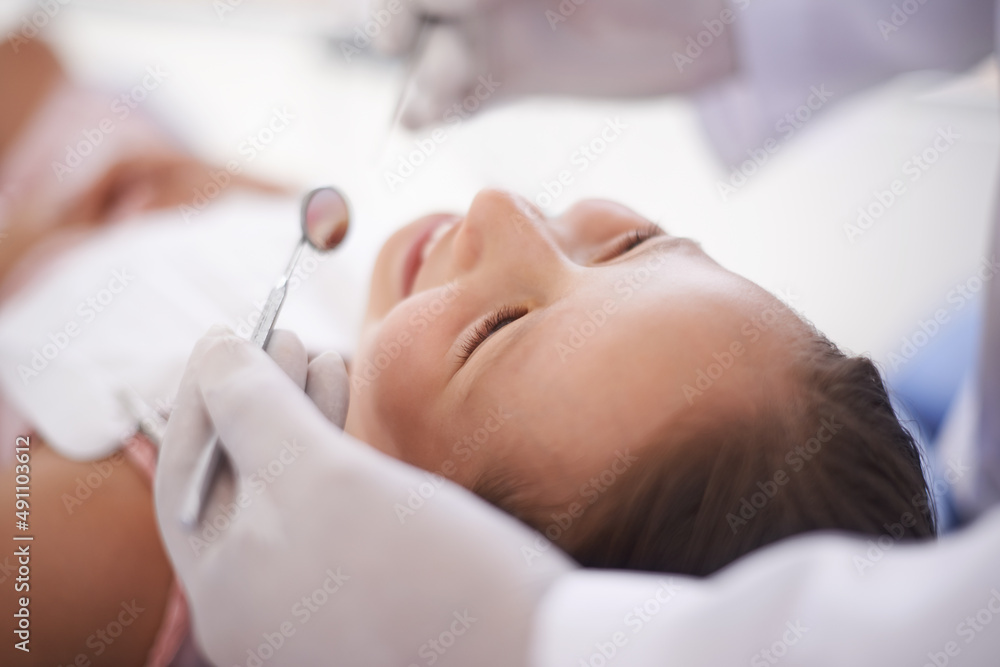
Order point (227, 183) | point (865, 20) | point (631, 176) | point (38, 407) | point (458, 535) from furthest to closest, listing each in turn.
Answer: point (631, 176)
point (227, 183)
point (865, 20)
point (38, 407)
point (458, 535)

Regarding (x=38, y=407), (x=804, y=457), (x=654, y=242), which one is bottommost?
(x=38, y=407)

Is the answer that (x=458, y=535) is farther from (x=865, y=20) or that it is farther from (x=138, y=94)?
(x=138, y=94)

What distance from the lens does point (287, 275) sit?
0.59 meters

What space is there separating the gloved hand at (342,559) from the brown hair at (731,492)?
0.08 meters

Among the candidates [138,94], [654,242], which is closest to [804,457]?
[654,242]

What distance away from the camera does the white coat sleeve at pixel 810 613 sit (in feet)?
1.12

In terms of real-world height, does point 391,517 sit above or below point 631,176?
below

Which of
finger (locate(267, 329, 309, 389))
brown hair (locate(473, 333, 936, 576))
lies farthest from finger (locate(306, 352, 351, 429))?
brown hair (locate(473, 333, 936, 576))

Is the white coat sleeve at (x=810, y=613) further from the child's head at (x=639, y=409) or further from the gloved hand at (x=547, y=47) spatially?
the gloved hand at (x=547, y=47)

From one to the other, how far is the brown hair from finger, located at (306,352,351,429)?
13cm

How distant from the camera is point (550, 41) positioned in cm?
96

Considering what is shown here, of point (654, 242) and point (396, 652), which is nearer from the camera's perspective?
point (396, 652)

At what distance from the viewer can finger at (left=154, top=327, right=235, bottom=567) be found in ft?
1.65

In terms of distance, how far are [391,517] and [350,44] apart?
1366 mm
